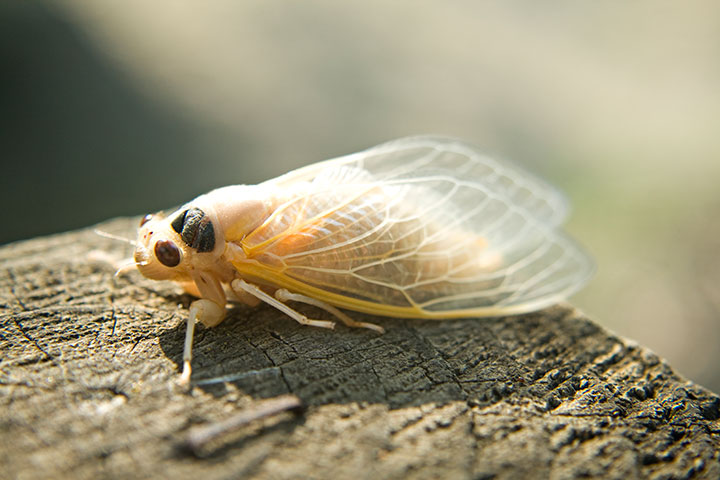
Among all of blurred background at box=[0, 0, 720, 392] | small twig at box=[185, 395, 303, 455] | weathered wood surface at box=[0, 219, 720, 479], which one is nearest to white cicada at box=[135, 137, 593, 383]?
weathered wood surface at box=[0, 219, 720, 479]

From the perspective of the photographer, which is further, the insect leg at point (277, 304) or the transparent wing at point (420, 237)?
the transparent wing at point (420, 237)

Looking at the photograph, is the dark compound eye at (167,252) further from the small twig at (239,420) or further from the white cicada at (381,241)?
the small twig at (239,420)

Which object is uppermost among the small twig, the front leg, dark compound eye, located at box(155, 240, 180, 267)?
dark compound eye, located at box(155, 240, 180, 267)

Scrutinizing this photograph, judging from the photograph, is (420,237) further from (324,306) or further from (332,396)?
(332,396)

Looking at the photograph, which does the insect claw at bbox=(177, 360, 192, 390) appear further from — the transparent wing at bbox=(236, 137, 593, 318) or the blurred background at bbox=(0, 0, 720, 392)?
the blurred background at bbox=(0, 0, 720, 392)

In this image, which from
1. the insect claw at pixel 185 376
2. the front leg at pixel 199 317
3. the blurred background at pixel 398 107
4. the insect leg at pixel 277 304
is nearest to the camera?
A: the insect claw at pixel 185 376

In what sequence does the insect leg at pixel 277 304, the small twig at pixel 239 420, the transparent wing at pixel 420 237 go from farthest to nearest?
the transparent wing at pixel 420 237
the insect leg at pixel 277 304
the small twig at pixel 239 420

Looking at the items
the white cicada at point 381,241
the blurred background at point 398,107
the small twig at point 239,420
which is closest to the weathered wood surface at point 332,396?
the small twig at point 239,420

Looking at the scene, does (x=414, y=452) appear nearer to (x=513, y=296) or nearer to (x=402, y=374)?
(x=402, y=374)
